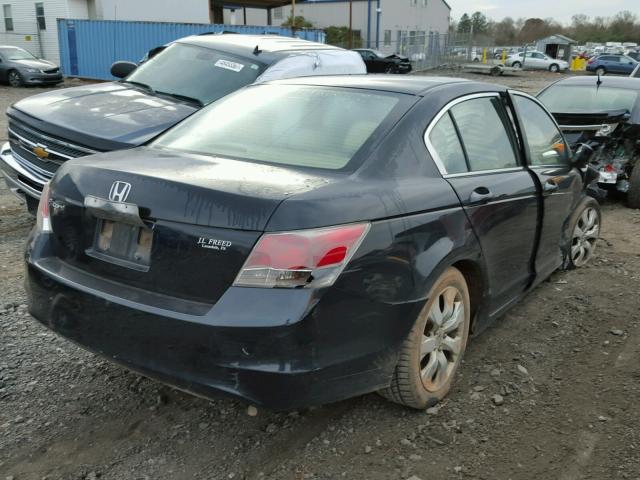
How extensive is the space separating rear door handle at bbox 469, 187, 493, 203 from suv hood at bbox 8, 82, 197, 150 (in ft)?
8.34

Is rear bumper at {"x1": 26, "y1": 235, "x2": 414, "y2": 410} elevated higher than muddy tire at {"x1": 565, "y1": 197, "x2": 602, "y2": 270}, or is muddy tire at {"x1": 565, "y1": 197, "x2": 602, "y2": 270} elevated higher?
rear bumper at {"x1": 26, "y1": 235, "x2": 414, "y2": 410}

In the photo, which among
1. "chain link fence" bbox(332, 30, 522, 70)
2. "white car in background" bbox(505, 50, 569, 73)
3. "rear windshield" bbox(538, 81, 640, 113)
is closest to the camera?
"rear windshield" bbox(538, 81, 640, 113)

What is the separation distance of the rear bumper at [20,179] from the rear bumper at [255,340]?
282 centimetres

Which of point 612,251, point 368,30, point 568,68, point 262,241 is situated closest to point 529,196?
point 262,241

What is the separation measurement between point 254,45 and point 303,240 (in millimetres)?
5285

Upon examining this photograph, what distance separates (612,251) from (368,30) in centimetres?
4720

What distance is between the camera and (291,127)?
3.24m

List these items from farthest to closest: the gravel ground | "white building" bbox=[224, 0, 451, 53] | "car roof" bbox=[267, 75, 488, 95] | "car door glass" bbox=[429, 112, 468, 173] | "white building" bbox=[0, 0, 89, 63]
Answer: "white building" bbox=[224, 0, 451, 53] < "white building" bbox=[0, 0, 89, 63] < "car roof" bbox=[267, 75, 488, 95] < "car door glass" bbox=[429, 112, 468, 173] < the gravel ground

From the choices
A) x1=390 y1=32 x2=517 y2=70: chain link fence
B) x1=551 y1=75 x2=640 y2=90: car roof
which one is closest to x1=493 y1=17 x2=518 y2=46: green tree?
x1=390 y1=32 x2=517 y2=70: chain link fence

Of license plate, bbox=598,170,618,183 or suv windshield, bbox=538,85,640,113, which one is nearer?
license plate, bbox=598,170,618,183

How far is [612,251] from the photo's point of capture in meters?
6.07

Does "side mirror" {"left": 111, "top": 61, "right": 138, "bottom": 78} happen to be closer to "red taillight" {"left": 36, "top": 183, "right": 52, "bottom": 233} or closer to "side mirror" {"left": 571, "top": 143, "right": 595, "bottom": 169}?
"red taillight" {"left": 36, "top": 183, "right": 52, "bottom": 233}

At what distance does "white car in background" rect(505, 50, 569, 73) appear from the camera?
52.0 meters

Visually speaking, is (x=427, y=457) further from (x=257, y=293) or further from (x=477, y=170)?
(x=477, y=170)
